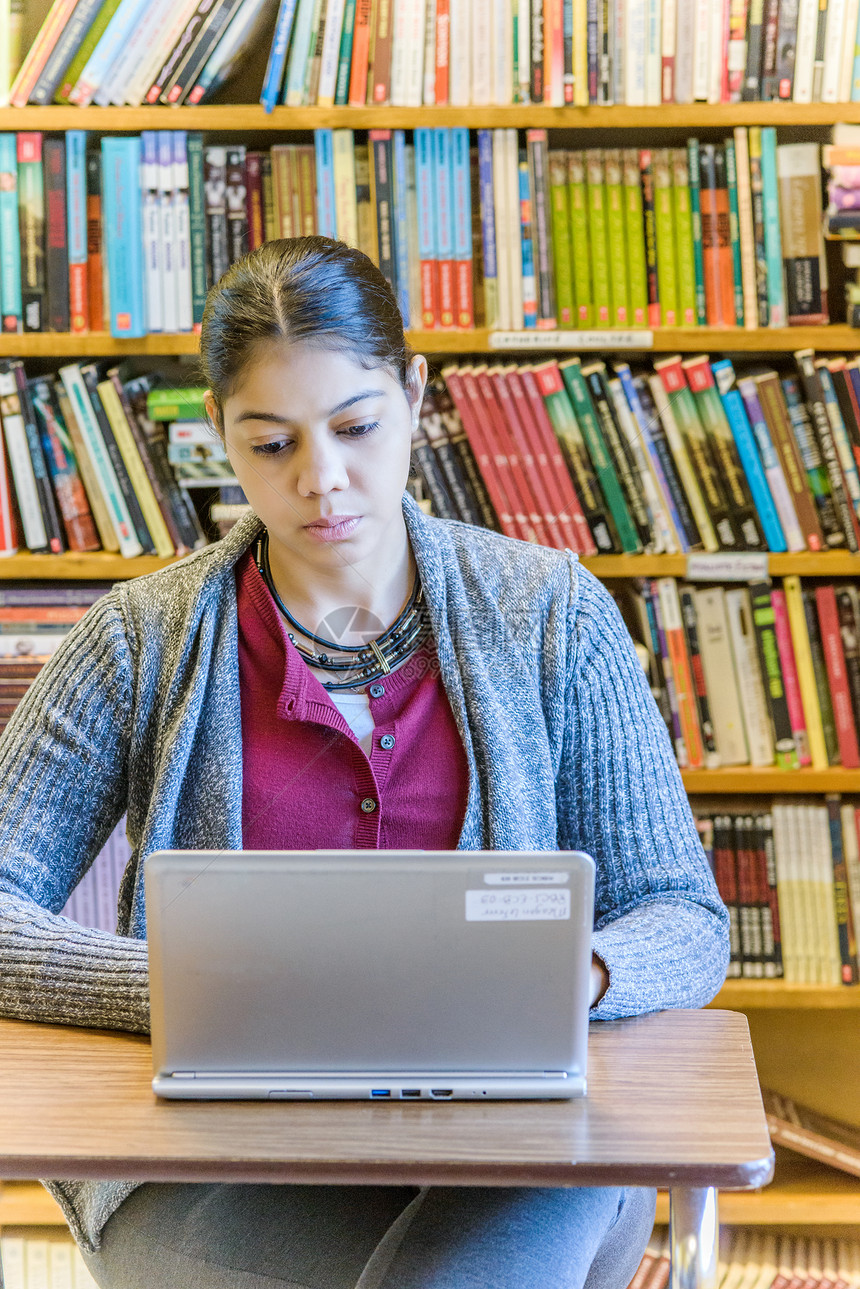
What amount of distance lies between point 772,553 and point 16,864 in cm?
118

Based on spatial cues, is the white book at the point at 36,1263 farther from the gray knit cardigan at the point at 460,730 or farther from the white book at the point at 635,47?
the white book at the point at 635,47

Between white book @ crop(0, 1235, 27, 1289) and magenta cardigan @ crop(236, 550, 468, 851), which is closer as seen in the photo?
magenta cardigan @ crop(236, 550, 468, 851)

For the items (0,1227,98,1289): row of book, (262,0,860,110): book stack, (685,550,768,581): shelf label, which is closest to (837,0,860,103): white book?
(262,0,860,110): book stack

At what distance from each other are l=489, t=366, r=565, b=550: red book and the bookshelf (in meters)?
0.05

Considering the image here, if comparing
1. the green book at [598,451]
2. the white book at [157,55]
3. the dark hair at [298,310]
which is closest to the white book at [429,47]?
the white book at [157,55]

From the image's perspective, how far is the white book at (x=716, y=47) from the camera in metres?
1.72

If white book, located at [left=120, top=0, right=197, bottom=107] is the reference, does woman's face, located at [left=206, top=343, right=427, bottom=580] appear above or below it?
below

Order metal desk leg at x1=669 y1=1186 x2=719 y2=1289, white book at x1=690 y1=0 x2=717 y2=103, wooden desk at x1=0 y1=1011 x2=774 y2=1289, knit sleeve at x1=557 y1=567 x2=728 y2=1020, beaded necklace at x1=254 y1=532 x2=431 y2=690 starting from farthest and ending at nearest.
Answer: white book at x1=690 y1=0 x2=717 y2=103 < beaded necklace at x1=254 y1=532 x2=431 y2=690 < knit sleeve at x1=557 y1=567 x2=728 y2=1020 < metal desk leg at x1=669 y1=1186 x2=719 y2=1289 < wooden desk at x1=0 y1=1011 x2=774 y2=1289

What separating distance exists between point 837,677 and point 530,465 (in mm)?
548

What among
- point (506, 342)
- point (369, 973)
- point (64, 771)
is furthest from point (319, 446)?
point (506, 342)

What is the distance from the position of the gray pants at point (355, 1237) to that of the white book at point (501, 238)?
122cm

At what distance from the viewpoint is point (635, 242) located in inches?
70.5

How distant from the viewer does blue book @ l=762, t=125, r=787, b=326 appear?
1.75m

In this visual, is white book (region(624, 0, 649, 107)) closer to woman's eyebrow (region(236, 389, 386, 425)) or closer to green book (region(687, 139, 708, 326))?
green book (region(687, 139, 708, 326))
